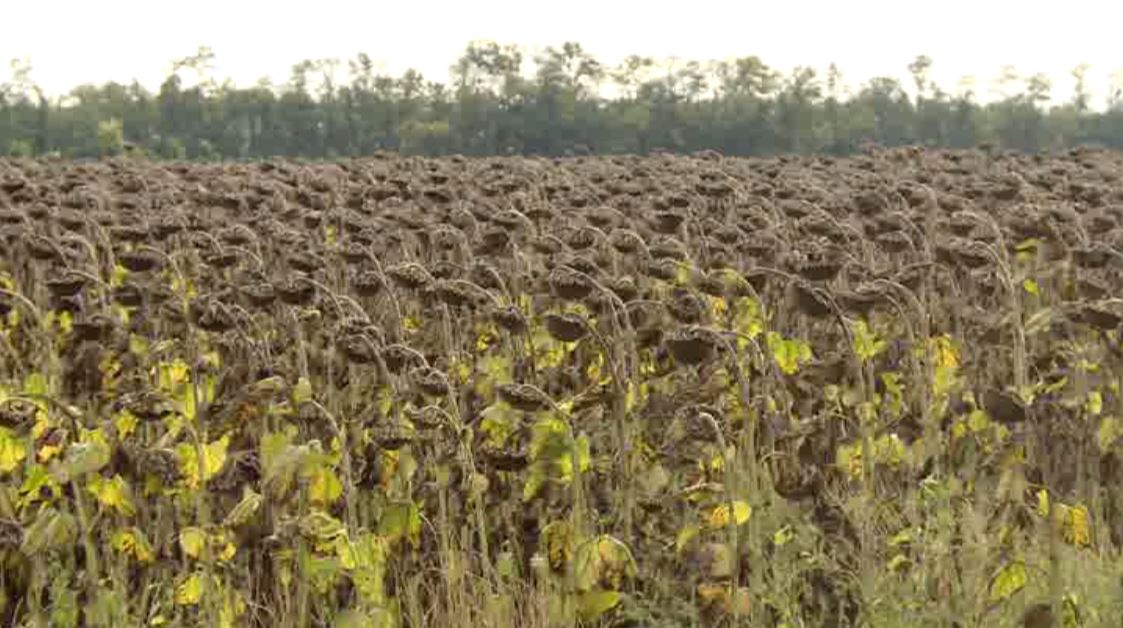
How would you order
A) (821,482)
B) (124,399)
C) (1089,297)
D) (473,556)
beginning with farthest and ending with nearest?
(1089,297) < (473,556) < (821,482) < (124,399)

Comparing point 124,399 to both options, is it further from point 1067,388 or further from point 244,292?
point 1067,388

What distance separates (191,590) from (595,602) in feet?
3.64

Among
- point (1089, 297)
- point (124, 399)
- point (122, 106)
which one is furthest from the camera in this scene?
point (122, 106)

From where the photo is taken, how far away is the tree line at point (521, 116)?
69688 mm

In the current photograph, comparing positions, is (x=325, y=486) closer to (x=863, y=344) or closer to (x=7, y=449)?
(x=7, y=449)

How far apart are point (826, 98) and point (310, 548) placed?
7234 centimetres

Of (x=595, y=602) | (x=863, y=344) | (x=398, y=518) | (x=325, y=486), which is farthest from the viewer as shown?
(x=863, y=344)

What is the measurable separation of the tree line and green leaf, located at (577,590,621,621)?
200 feet

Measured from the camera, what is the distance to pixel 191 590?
4.96m

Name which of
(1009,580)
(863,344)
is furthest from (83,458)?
(863,344)

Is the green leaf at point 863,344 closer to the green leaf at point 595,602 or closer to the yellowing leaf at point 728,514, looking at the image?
the yellowing leaf at point 728,514

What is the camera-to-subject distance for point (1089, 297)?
7234 mm

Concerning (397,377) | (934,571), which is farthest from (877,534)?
(397,377)

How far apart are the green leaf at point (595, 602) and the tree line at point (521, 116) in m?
60.9
